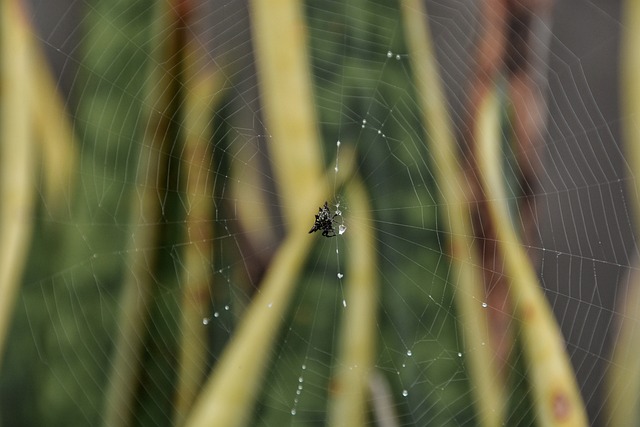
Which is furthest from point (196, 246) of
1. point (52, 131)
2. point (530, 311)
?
point (530, 311)

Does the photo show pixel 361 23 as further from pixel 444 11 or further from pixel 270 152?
pixel 270 152

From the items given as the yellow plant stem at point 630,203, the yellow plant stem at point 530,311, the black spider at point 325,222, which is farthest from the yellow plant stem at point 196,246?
the yellow plant stem at point 630,203

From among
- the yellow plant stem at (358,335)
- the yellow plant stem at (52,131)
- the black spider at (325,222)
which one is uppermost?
the yellow plant stem at (52,131)

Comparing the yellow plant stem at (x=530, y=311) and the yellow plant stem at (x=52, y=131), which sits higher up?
the yellow plant stem at (x=52, y=131)

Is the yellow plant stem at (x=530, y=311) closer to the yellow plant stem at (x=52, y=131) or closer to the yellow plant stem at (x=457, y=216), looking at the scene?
the yellow plant stem at (x=457, y=216)

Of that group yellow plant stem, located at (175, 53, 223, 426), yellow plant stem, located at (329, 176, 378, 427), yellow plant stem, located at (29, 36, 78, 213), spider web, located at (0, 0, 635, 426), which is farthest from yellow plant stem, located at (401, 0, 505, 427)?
yellow plant stem, located at (29, 36, 78, 213)

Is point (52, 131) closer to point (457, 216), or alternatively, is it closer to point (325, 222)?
point (325, 222)

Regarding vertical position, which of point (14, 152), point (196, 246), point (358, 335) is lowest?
point (358, 335)
